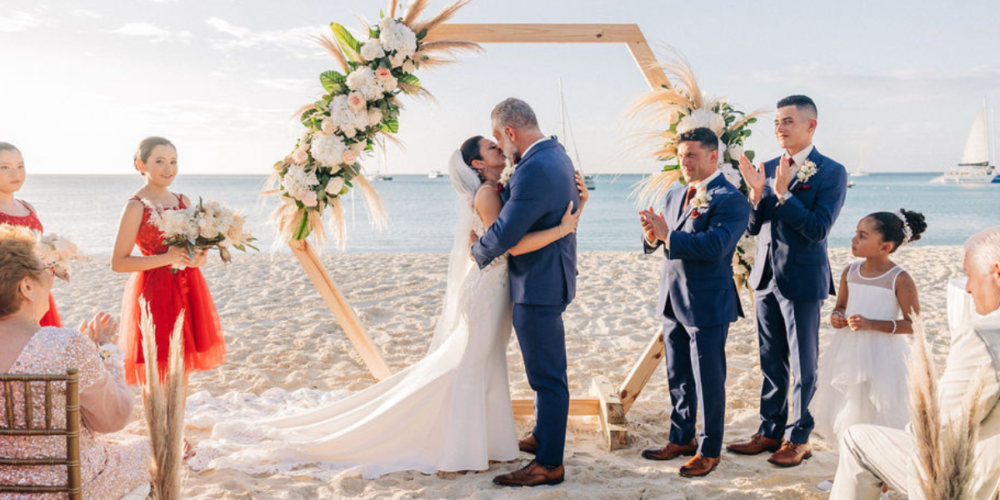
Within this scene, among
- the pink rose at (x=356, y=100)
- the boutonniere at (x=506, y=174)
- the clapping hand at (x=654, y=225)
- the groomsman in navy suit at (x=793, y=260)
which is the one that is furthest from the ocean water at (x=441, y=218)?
the groomsman in navy suit at (x=793, y=260)

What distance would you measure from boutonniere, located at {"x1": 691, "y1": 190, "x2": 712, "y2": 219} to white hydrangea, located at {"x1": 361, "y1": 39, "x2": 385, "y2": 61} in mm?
2268

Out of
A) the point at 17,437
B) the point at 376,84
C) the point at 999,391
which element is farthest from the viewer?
the point at 376,84

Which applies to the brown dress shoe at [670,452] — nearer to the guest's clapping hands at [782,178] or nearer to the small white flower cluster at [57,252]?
the guest's clapping hands at [782,178]

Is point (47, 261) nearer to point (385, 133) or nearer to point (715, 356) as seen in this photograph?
point (385, 133)

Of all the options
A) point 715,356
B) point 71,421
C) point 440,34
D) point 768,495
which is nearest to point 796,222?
point 715,356

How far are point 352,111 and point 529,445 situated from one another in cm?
253

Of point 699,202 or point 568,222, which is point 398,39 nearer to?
point 568,222

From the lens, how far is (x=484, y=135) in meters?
4.21

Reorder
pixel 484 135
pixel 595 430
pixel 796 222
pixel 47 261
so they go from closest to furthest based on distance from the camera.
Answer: pixel 47 261 < pixel 796 222 < pixel 484 135 < pixel 595 430

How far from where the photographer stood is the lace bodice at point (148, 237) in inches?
153

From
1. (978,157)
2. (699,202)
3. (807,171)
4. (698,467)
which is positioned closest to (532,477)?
(698,467)

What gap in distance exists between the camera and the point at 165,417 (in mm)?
1953

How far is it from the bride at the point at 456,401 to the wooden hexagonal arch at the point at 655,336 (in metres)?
0.82

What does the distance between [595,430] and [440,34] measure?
305 centimetres
